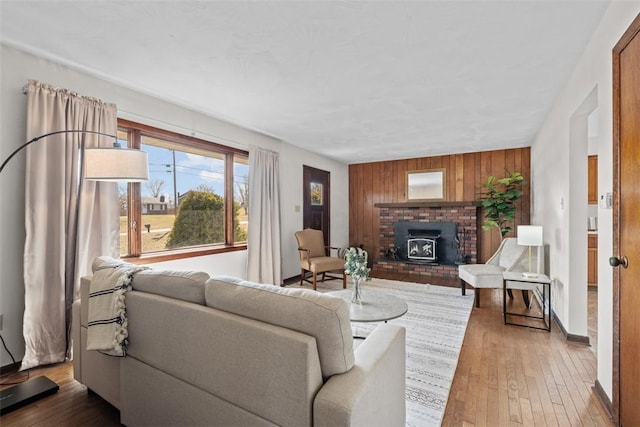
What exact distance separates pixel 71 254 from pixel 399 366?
2608mm

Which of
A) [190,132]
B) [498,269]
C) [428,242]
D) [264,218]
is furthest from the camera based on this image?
[428,242]

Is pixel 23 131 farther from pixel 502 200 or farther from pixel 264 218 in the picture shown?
pixel 502 200

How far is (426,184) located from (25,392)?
596 centimetres

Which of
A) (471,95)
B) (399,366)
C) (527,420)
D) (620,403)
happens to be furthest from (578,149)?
(399,366)

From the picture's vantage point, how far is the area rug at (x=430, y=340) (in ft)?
5.99

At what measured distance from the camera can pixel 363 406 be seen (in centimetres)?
101

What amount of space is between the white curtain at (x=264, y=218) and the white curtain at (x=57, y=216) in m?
1.75

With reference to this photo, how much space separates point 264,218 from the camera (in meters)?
4.23

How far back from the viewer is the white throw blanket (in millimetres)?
1534

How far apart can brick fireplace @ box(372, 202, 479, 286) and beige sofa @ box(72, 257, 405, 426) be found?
4.25 metres

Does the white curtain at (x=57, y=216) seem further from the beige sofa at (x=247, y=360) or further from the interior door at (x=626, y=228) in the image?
the interior door at (x=626, y=228)

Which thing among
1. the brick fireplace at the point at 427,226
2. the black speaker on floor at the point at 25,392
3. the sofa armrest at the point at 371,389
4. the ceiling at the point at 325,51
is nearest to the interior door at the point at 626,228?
the ceiling at the point at 325,51

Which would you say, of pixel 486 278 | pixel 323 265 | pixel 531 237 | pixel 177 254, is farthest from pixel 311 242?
pixel 531 237

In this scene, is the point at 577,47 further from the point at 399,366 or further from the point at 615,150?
the point at 399,366
